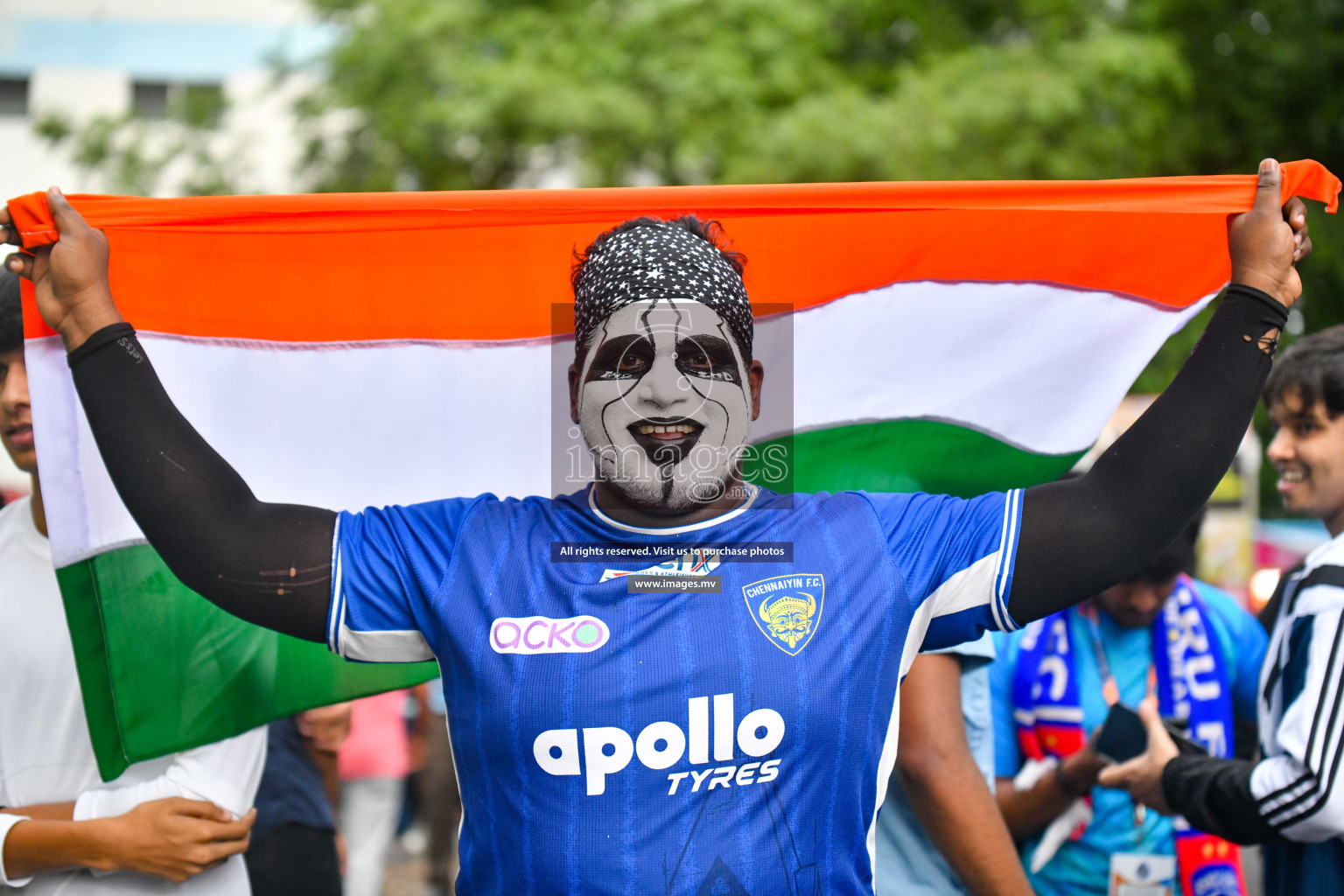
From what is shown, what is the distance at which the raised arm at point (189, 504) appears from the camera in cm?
189

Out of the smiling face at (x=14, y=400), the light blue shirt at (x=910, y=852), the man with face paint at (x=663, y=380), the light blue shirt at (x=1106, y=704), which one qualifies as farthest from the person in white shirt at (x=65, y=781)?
the light blue shirt at (x=1106, y=704)

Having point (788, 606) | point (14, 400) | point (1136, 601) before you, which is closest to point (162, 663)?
point (14, 400)

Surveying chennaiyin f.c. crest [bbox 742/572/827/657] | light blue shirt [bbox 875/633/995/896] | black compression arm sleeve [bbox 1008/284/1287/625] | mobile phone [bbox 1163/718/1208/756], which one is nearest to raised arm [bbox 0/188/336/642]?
chennaiyin f.c. crest [bbox 742/572/827/657]

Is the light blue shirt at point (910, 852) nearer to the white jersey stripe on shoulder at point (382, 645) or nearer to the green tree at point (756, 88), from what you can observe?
the white jersey stripe on shoulder at point (382, 645)

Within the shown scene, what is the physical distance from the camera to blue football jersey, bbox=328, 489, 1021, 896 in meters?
1.82

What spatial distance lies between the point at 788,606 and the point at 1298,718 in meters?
1.39

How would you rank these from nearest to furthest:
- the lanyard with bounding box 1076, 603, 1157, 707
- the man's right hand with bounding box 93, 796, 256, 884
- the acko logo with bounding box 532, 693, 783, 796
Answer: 1. the acko logo with bounding box 532, 693, 783, 796
2. the man's right hand with bounding box 93, 796, 256, 884
3. the lanyard with bounding box 1076, 603, 1157, 707

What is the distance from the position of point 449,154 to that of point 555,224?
8.76 meters

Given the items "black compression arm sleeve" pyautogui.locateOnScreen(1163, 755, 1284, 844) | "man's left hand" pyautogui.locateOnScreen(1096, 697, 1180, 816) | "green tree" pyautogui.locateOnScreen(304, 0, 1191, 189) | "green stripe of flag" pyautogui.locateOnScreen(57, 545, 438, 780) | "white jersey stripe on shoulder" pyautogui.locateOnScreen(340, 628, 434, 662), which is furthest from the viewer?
"green tree" pyautogui.locateOnScreen(304, 0, 1191, 189)

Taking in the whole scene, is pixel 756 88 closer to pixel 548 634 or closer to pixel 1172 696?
pixel 1172 696

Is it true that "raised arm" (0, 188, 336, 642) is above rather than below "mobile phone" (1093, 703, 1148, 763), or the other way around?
above

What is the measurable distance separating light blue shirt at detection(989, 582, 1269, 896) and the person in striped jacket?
0.86 ft

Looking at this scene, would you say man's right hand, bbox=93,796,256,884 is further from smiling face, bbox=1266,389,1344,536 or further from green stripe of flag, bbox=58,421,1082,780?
smiling face, bbox=1266,389,1344,536

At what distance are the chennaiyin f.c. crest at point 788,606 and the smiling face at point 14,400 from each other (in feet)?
5.45
